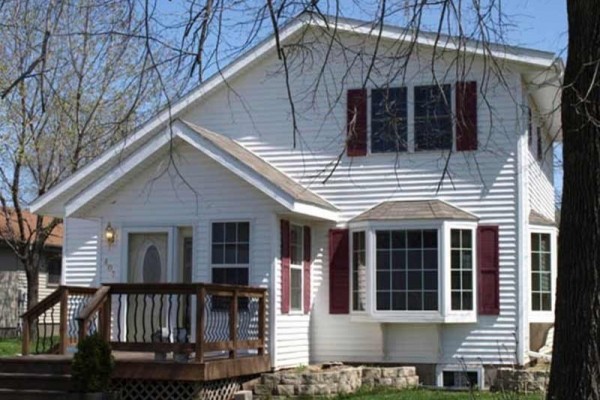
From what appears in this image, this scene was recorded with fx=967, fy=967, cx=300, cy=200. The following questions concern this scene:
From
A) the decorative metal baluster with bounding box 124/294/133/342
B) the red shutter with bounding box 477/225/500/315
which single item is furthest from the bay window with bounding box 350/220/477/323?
the decorative metal baluster with bounding box 124/294/133/342

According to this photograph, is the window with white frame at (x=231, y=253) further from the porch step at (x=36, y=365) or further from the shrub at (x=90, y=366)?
the shrub at (x=90, y=366)

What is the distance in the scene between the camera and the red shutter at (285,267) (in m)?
15.5

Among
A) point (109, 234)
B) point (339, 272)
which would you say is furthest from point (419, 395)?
point (109, 234)

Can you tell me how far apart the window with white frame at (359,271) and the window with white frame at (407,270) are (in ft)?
0.99

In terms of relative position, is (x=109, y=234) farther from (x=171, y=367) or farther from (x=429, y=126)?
(x=429, y=126)

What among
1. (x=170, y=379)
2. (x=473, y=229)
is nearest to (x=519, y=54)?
(x=473, y=229)

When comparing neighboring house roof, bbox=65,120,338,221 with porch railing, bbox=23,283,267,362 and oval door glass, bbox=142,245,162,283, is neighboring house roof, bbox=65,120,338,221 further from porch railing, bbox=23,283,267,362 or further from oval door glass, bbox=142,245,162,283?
porch railing, bbox=23,283,267,362

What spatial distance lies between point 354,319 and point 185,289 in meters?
3.91

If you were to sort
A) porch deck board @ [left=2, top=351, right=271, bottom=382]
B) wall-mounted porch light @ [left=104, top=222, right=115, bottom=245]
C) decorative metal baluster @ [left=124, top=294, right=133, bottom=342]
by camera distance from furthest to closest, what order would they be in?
1. wall-mounted porch light @ [left=104, top=222, right=115, bottom=245]
2. decorative metal baluster @ [left=124, top=294, right=133, bottom=342]
3. porch deck board @ [left=2, top=351, right=271, bottom=382]

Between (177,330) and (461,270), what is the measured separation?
5015mm

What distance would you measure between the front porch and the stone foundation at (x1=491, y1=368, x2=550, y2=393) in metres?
3.69

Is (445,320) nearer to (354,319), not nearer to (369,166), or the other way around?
(354,319)

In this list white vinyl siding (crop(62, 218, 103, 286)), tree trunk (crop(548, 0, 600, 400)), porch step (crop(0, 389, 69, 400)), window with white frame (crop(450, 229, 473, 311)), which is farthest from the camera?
white vinyl siding (crop(62, 218, 103, 286))

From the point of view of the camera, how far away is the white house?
1566 cm
